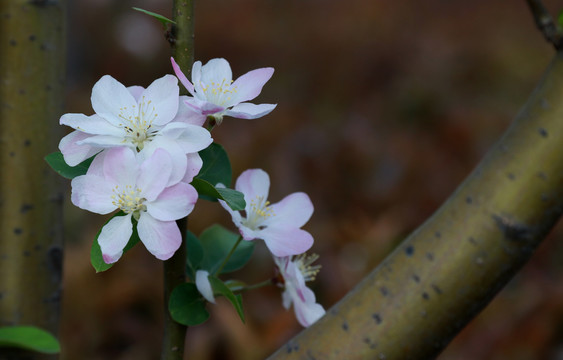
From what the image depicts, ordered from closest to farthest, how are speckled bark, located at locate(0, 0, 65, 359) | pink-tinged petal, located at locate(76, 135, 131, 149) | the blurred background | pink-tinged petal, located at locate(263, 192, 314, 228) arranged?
pink-tinged petal, located at locate(76, 135, 131, 149), pink-tinged petal, located at locate(263, 192, 314, 228), speckled bark, located at locate(0, 0, 65, 359), the blurred background

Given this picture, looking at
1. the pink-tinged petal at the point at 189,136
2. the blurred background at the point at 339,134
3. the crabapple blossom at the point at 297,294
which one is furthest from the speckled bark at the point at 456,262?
the blurred background at the point at 339,134

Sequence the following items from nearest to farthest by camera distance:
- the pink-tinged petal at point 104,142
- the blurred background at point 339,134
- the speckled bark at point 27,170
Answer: the pink-tinged petal at point 104,142 < the speckled bark at point 27,170 < the blurred background at point 339,134

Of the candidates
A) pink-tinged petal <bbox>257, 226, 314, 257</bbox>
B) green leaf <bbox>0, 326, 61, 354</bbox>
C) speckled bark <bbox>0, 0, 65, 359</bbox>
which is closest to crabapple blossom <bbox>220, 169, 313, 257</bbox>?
pink-tinged petal <bbox>257, 226, 314, 257</bbox>

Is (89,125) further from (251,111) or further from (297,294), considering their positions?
(297,294)

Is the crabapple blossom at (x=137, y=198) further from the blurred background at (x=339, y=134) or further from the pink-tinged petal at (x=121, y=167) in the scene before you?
the blurred background at (x=339, y=134)

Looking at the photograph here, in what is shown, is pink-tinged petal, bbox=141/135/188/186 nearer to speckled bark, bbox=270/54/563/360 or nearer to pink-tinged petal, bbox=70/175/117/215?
pink-tinged petal, bbox=70/175/117/215

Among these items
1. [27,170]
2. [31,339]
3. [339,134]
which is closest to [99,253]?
[31,339]


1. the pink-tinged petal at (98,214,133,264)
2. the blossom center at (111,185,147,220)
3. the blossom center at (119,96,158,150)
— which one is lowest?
the pink-tinged petal at (98,214,133,264)
